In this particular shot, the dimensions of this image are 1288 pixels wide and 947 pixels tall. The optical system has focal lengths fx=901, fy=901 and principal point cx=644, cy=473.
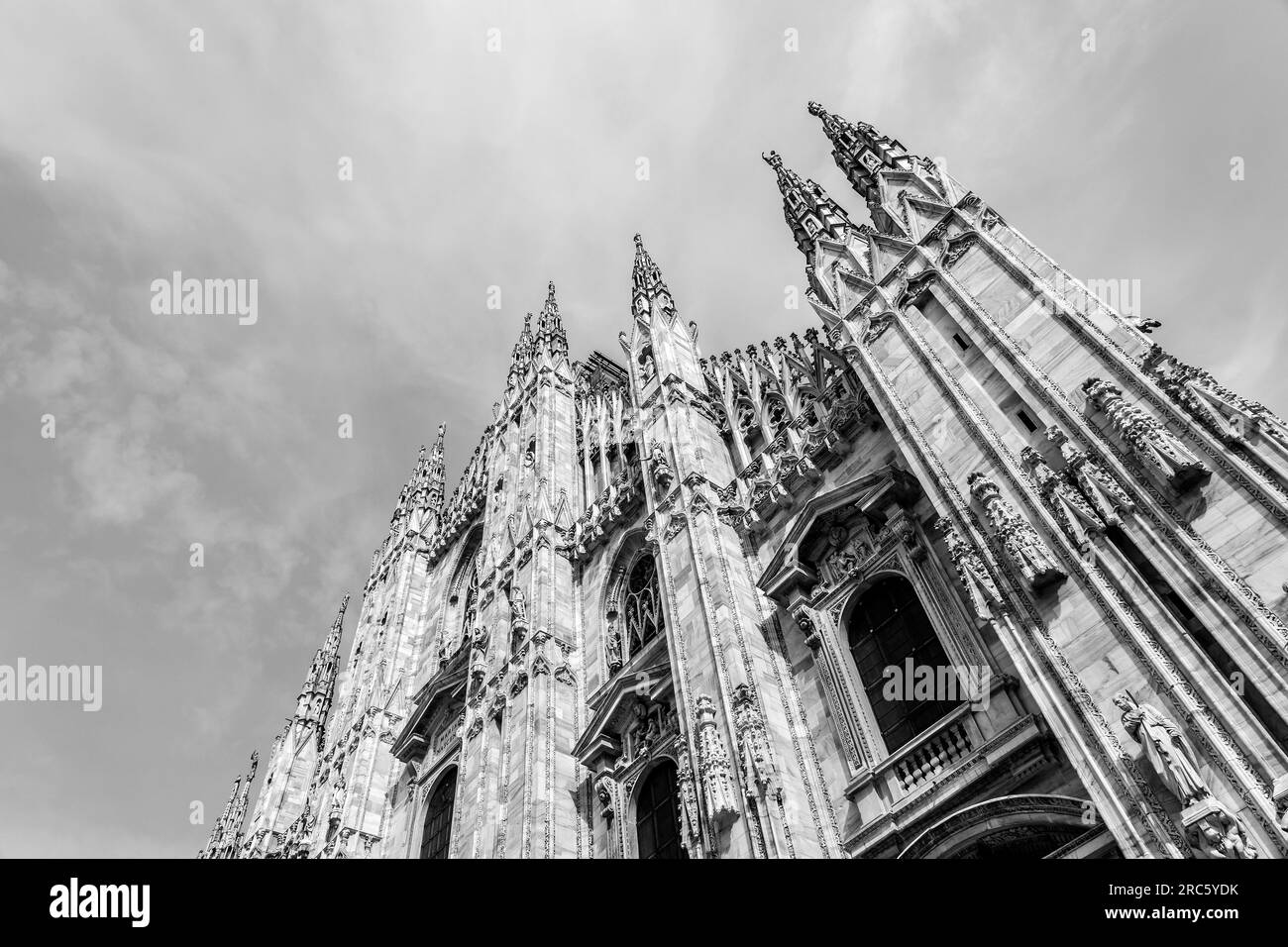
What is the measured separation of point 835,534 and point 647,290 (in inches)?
586

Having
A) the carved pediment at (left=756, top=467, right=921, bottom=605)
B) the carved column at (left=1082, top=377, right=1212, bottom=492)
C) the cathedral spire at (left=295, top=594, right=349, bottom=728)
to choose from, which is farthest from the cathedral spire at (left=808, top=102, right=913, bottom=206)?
the cathedral spire at (left=295, top=594, right=349, bottom=728)

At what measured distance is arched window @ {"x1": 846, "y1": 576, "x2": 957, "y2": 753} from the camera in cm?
1407

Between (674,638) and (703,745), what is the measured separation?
3.09m

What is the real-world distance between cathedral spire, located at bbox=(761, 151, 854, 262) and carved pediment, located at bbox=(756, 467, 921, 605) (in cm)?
727

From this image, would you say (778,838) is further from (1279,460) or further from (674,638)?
(1279,460)

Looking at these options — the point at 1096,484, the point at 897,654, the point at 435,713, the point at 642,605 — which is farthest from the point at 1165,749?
the point at 435,713

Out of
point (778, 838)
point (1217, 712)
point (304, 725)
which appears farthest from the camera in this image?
point (304, 725)

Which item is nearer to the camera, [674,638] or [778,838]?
[778,838]

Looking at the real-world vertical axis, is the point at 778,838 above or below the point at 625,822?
below

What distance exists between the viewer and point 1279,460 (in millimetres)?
10414

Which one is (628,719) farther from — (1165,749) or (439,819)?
(1165,749)

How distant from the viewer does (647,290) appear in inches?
1171

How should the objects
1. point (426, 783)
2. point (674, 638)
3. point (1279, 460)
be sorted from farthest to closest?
point (426, 783), point (674, 638), point (1279, 460)
